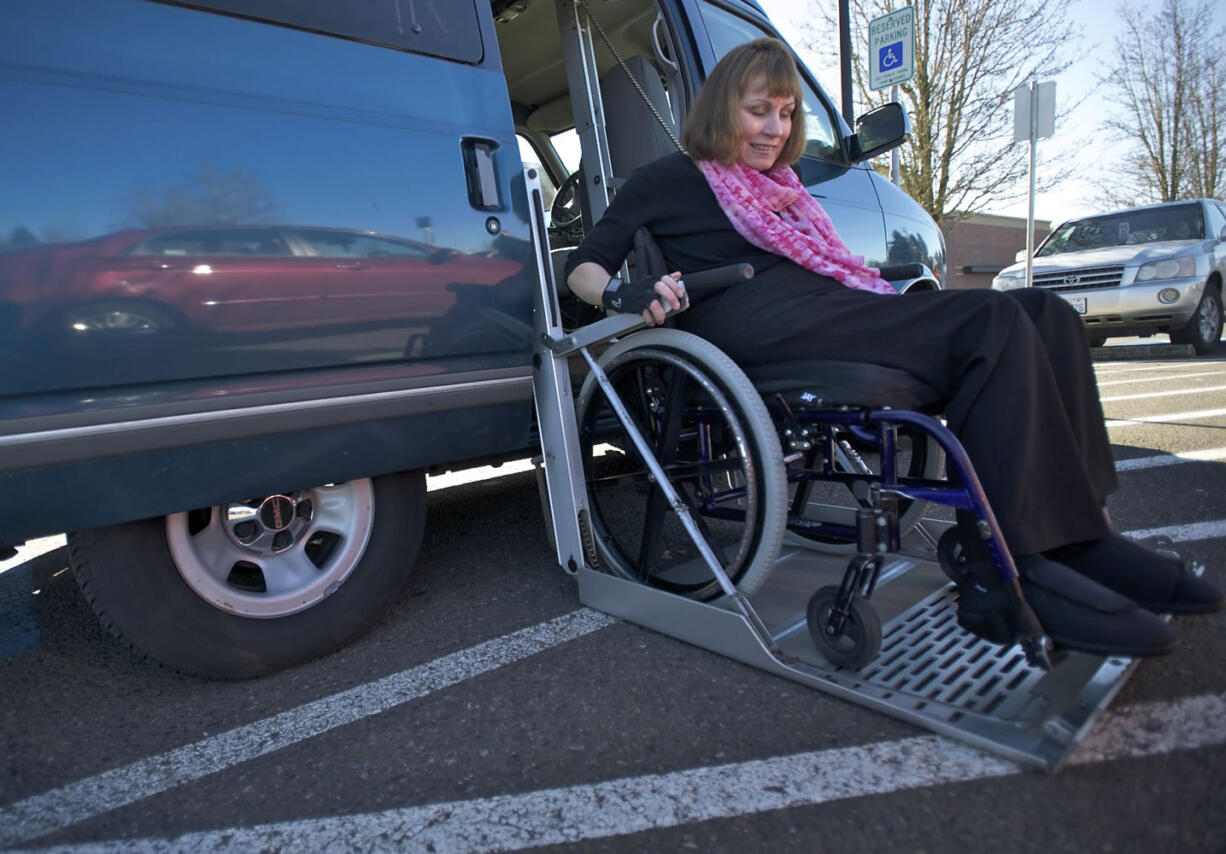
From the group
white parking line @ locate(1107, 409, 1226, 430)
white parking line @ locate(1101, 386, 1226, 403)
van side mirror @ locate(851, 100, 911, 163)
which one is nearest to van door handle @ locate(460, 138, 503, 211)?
van side mirror @ locate(851, 100, 911, 163)

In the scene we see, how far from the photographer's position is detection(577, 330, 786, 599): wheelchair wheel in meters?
1.76

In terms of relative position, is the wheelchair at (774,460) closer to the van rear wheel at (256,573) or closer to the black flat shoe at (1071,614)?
the black flat shoe at (1071,614)

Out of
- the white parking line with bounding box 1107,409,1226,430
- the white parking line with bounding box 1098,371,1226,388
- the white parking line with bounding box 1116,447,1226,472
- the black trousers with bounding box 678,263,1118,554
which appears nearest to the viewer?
the black trousers with bounding box 678,263,1118,554

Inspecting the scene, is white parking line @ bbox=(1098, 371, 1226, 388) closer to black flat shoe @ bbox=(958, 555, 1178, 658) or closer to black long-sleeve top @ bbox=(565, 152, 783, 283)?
black long-sleeve top @ bbox=(565, 152, 783, 283)

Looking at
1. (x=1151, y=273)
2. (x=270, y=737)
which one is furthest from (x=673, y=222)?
(x=1151, y=273)

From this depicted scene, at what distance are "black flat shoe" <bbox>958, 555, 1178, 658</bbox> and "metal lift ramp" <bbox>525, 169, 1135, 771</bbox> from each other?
0.32ft

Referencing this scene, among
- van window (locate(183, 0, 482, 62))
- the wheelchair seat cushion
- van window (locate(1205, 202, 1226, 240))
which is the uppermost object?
van window (locate(183, 0, 482, 62))

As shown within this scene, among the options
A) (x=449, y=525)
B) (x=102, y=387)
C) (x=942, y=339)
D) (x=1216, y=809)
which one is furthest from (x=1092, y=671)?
(x=449, y=525)

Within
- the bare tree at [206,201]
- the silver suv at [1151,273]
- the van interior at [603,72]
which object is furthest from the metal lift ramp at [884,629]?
the silver suv at [1151,273]

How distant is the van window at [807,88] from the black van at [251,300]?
133cm

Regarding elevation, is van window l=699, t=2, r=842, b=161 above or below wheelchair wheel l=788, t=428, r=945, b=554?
above

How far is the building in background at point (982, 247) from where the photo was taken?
2072cm

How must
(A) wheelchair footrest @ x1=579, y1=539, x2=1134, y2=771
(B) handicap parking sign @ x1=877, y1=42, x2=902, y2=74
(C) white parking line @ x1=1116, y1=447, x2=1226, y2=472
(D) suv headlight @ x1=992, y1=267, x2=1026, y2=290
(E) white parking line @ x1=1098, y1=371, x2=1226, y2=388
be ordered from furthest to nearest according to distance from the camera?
(D) suv headlight @ x1=992, y1=267, x2=1026, y2=290 < (B) handicap parking sign @ x1=877, y1=42, x2=902, y2=74 < (E) white parking line @ x1=1098, y1=371, x2=1226, y2=388 < (C) white parking line @ x1=1116, y1=447, x2=1226, y2=472 < (A) wheelchair footrest @ x1=579, y1=539, x2=1134, y2=771

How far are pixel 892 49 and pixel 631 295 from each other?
305 inches
